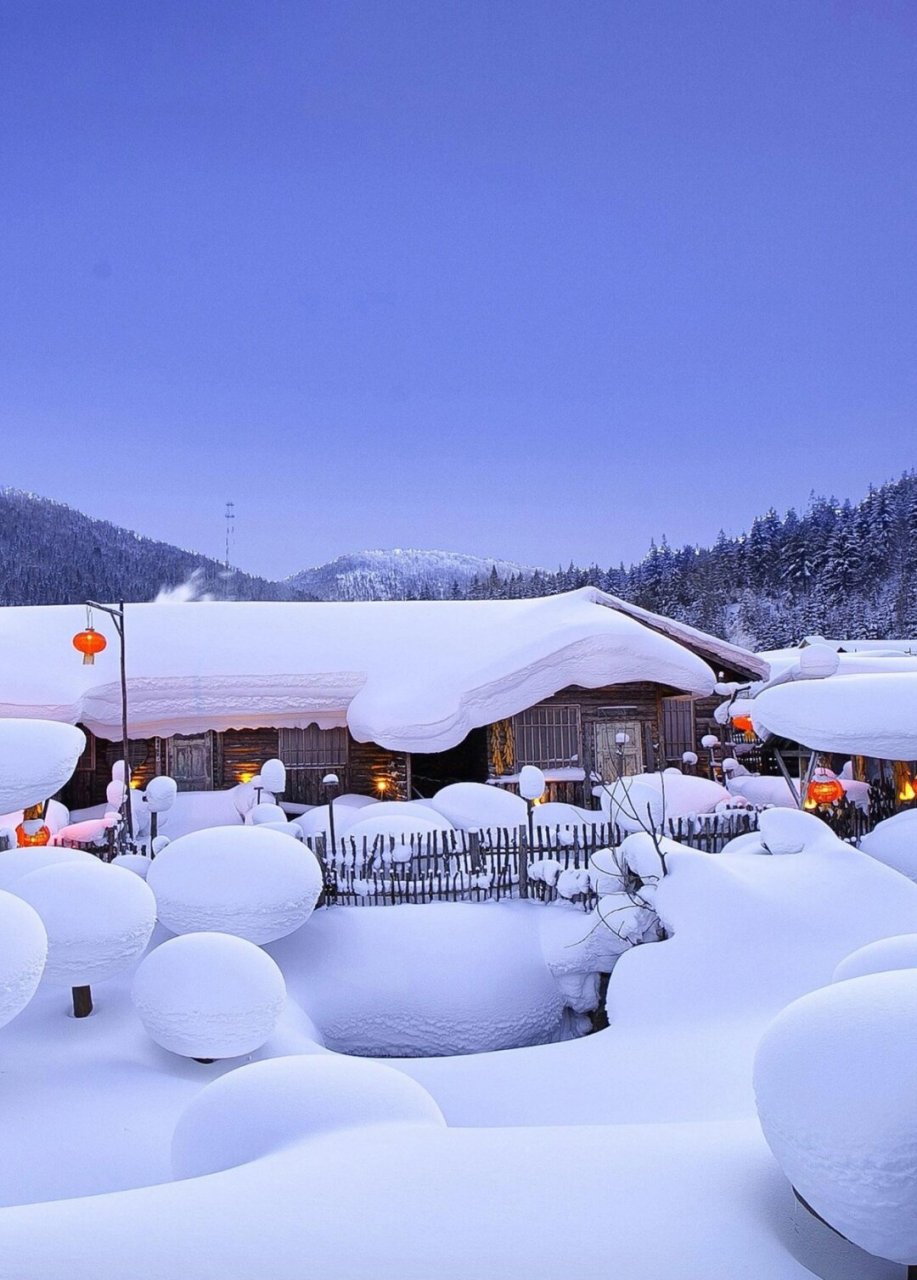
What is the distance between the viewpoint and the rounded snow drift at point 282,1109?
153 inches

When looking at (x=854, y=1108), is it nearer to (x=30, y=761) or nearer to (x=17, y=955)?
(x=17, y=955)

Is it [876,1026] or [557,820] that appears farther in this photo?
[557,820]

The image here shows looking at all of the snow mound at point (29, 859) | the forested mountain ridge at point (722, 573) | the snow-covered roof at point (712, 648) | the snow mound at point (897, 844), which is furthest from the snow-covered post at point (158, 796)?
the forested mountain ridge at point (722, 573)

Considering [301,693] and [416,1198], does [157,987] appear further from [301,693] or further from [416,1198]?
[301,693]

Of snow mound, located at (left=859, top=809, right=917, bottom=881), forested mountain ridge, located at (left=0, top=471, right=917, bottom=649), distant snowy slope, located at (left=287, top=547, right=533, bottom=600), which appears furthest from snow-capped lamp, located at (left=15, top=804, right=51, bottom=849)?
distant snowy slope, located at (left=287, top=547, right=533, bottom=600)

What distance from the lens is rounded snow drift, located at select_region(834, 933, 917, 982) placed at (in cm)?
428

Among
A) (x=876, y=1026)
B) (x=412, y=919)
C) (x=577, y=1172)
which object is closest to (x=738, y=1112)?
(x=577, y=1172)

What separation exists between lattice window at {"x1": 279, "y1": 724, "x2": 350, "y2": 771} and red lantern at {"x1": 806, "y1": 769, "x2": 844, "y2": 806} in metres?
10.6

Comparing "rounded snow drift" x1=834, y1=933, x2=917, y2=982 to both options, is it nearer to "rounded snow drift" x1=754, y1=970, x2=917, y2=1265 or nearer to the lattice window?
"rounded snow drift" x1=754, y1=970, x2=917, y2=1265

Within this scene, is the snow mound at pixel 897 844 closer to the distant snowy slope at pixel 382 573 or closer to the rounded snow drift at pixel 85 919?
the rounded snow drift at pixel 85 919

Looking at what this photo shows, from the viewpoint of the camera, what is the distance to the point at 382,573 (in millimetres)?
160250

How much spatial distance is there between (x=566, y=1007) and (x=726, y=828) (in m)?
4.45

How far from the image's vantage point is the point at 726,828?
13.4m

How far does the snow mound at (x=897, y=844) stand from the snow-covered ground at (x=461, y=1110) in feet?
3.07
